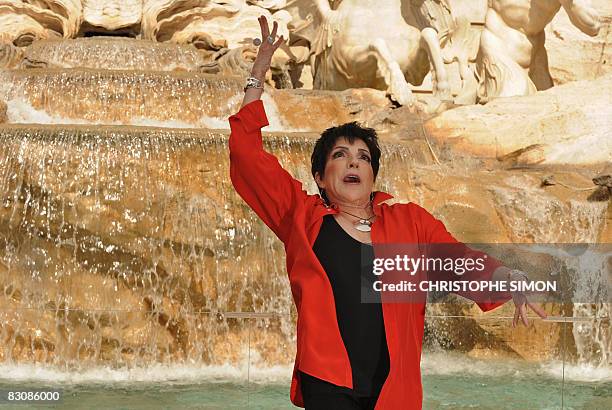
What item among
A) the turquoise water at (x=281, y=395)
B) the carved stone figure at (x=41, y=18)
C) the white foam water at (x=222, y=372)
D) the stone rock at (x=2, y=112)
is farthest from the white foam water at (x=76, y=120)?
the turquoise water at (x=281, y=395)

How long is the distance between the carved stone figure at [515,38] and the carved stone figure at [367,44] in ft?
1.55

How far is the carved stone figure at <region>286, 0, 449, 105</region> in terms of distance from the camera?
11.2 meters

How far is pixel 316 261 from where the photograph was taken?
2.50 m

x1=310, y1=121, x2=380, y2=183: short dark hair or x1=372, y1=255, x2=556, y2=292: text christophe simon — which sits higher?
x1=310, y1=121, x2=380, y2=183: short dark hair

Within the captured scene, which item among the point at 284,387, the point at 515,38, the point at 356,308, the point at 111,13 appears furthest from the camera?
the point at 111,13

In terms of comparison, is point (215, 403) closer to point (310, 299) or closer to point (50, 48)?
point (310, 299)

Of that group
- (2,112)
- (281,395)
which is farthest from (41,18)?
(281,395)

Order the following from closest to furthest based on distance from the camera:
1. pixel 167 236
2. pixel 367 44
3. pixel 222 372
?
pixel 222 372, pixel 167 236, pixel 367 44

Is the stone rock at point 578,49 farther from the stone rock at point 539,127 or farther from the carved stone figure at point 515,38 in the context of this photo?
the stone rock at point 539,127

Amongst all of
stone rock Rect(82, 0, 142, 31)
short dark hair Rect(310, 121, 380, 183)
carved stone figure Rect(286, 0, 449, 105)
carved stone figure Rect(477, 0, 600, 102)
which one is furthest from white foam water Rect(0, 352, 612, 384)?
stone rock Rect(82, 0, 142, 31)

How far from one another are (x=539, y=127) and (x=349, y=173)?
20.0 feet

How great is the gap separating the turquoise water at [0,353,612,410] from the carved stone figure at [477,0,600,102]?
450cm

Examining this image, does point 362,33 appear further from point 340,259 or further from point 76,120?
point 340,259

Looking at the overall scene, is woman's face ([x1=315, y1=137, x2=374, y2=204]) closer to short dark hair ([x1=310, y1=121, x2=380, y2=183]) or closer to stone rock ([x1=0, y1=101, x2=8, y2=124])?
short dark hair ([x1=310, y1=121, x2=380, y2=183])
